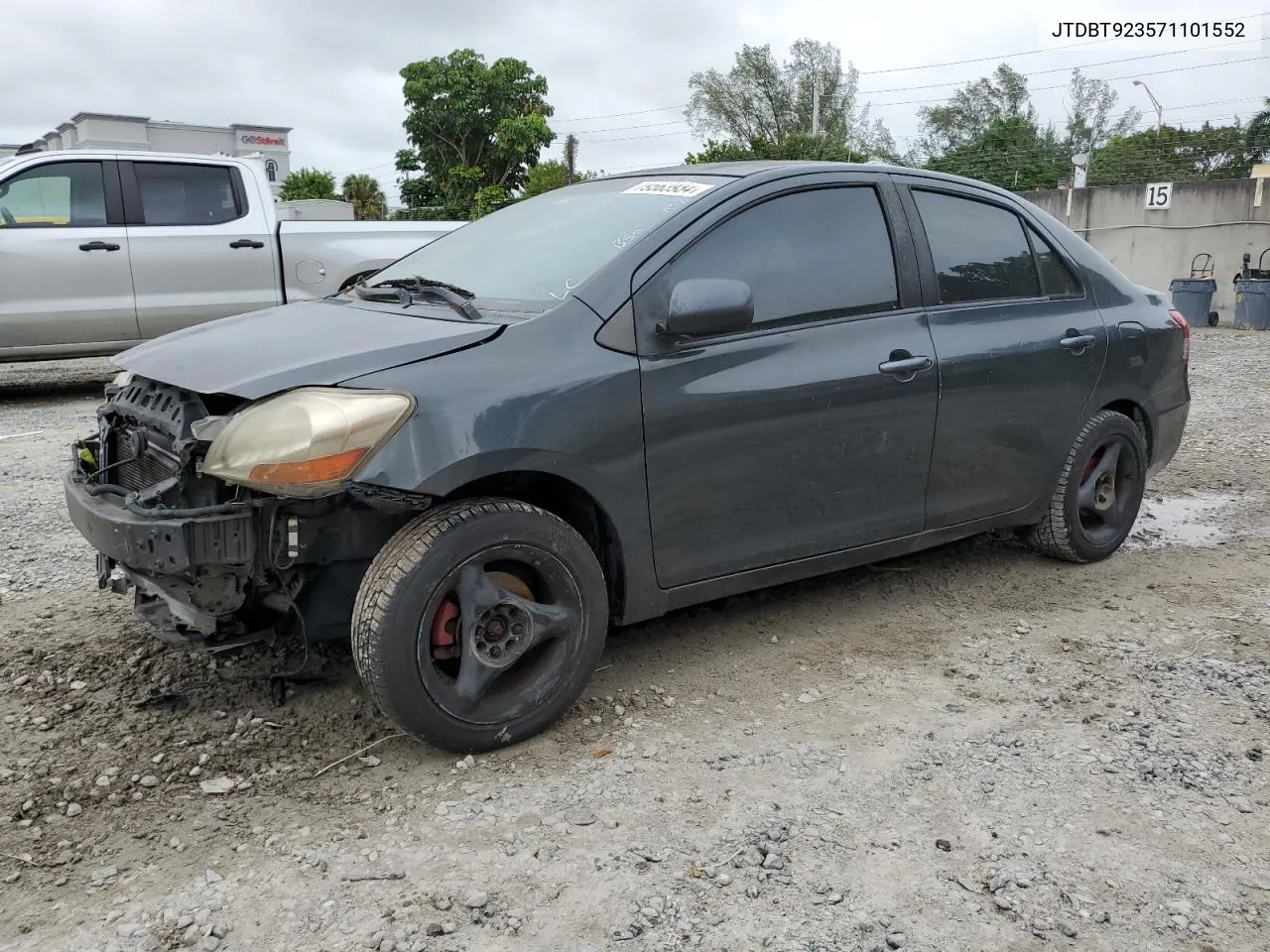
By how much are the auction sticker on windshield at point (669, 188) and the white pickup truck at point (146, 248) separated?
17.4ft

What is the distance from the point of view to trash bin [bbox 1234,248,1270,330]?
16.9 m

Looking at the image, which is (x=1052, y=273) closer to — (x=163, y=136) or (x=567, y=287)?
(x=567, y=287)

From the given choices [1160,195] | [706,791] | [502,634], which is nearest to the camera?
[706,791]

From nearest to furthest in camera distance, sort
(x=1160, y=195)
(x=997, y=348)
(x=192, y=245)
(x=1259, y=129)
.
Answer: (x=997, y=348) → (x=192, y=245) → (x=1160, y=195) → (x=1259, y=129)

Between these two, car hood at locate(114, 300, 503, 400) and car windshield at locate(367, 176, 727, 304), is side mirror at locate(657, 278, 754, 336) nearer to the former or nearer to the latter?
Answer: car windshield at locate(367, 176, 727, 304)

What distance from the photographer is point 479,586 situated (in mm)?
2936

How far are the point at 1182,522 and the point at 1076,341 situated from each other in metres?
1.70

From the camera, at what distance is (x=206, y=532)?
9.09 ft

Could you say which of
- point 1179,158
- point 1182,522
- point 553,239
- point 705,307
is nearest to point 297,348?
point 553,239

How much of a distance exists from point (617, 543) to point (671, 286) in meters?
0.81

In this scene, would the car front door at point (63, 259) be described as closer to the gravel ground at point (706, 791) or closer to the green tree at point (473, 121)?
the gravel ground at point (706, 791)

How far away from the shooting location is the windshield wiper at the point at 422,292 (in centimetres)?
338

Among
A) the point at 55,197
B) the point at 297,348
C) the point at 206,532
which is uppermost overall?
the point at 55,197

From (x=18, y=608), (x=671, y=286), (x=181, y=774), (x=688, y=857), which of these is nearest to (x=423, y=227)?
(x=18, y=608)
